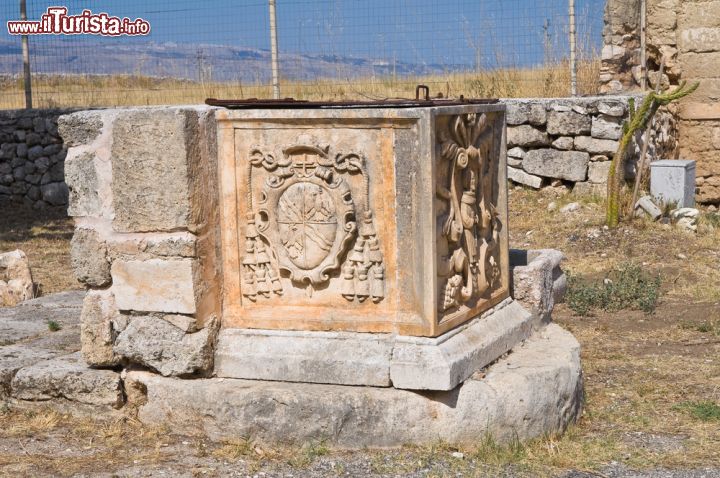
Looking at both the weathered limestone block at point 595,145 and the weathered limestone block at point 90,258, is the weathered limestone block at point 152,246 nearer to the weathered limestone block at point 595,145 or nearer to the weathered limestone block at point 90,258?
the weathered limestone block at point 90,258

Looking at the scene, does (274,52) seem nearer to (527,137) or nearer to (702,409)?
(527,137)

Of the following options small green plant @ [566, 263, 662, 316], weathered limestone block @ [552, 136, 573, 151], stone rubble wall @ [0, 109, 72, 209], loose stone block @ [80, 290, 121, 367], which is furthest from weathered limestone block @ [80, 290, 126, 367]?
stone rubble wall @ [0, 109, 72, 209]

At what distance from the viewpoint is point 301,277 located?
460 centimetres

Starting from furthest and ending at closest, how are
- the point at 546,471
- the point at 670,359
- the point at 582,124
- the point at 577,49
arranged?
1. the point at 577,49
2. the point at 582,124
3. the point at 670,359
4. the point at 546,471

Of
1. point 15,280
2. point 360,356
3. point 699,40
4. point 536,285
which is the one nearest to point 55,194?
point 15,280

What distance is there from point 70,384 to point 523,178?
23.5 ft

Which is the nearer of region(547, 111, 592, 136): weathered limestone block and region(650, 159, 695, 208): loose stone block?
region(650, 159, 695, 208): loose stone block

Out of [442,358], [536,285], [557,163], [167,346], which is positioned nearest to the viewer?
[442,358]

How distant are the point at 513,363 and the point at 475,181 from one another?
87cm

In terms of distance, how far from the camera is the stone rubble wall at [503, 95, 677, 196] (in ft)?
34.3

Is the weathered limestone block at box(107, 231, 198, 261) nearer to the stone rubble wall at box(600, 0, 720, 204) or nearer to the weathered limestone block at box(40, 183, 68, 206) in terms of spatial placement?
the stone rubble wall at box(600, 0, 720, 204)

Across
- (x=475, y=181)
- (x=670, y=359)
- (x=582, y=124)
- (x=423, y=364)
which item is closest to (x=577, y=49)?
(x=582, y=124)

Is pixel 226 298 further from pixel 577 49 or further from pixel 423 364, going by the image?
pixel 577 49

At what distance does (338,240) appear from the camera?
450cm
